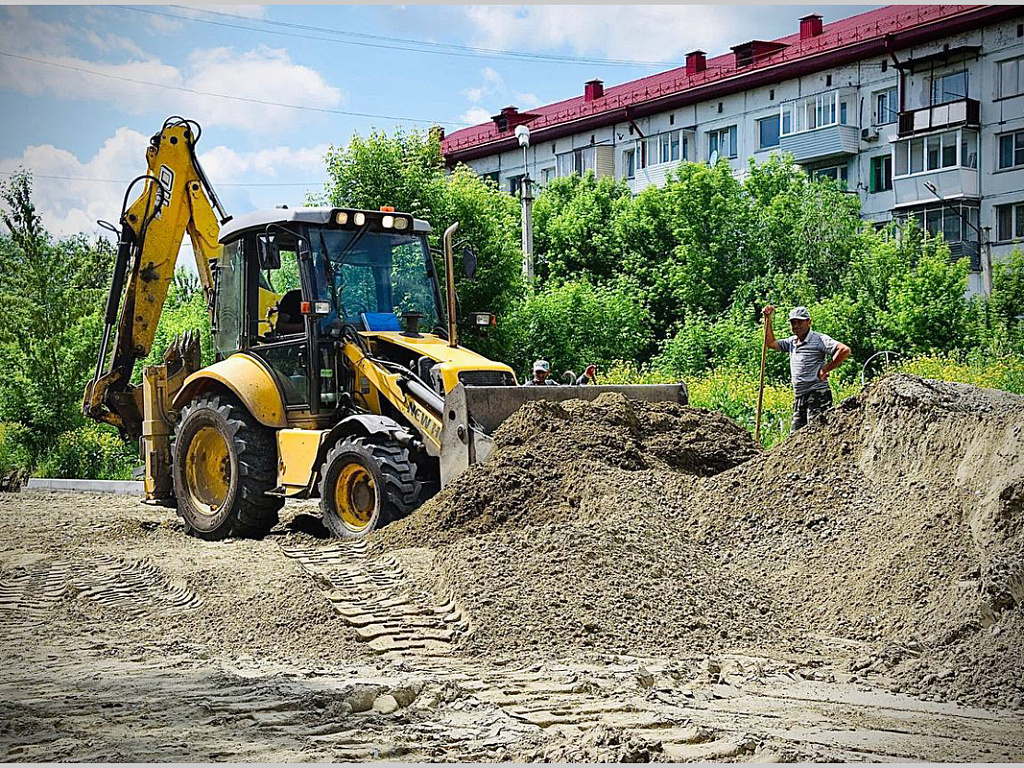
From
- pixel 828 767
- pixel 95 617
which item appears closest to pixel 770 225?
pixel 95 617

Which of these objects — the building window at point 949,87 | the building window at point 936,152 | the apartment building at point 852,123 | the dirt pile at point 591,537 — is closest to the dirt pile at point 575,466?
the dirt pile at point 591,537

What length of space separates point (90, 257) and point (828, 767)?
584 inches

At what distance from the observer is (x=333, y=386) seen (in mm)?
9148

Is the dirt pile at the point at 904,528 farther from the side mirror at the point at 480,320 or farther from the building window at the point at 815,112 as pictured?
the building window at the point at 815,112

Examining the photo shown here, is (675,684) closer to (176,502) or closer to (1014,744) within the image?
(1014,744)

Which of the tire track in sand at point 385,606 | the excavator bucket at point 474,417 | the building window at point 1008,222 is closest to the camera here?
the tire track in sand at point 385,606

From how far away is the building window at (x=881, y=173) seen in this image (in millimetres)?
27406

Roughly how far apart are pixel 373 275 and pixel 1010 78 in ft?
39.7

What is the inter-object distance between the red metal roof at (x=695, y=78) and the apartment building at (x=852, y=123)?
0.05 meters

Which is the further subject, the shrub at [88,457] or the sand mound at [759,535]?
the shrub at [88,457]

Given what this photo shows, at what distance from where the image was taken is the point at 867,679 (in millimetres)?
5297

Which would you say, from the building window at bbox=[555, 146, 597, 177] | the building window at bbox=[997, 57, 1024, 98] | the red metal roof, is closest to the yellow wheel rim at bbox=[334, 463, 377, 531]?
the building window at bbox=[997, 57, 1024, 98]

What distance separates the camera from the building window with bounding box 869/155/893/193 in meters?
27.4

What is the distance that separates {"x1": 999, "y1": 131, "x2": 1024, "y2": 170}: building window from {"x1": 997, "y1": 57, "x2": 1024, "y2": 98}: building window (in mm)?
2677
